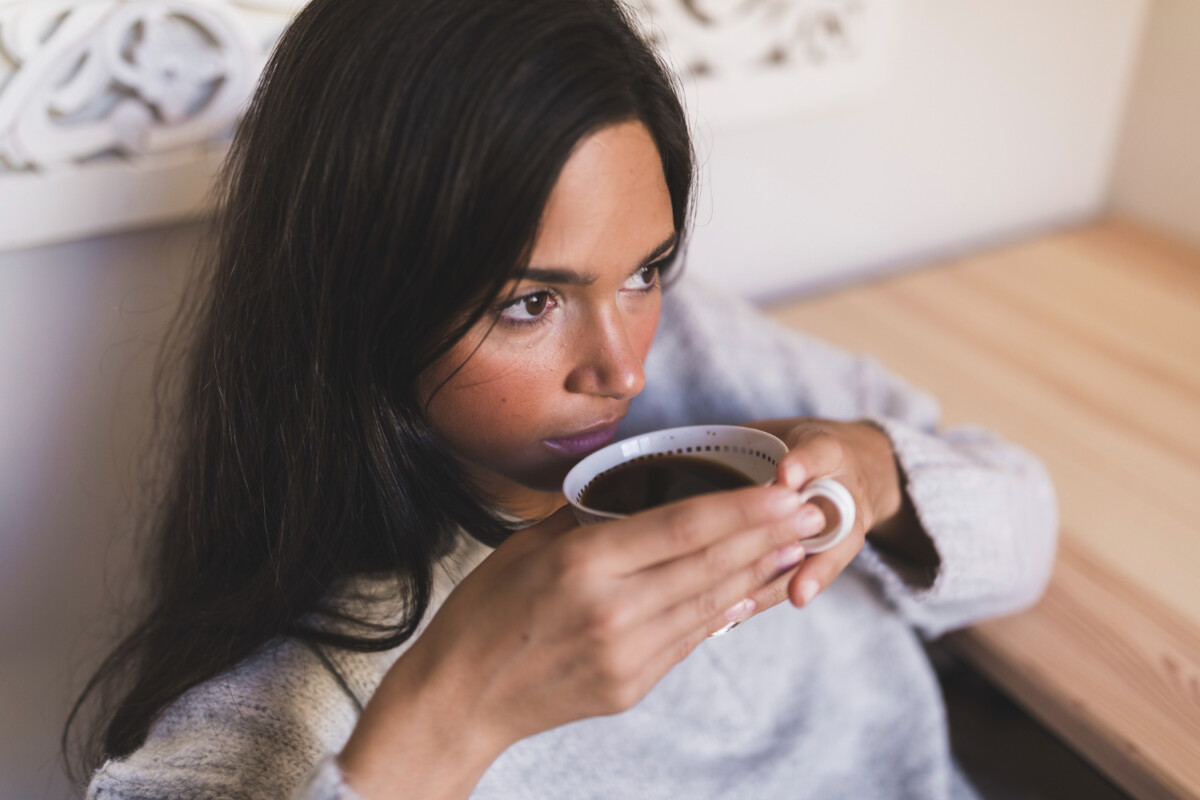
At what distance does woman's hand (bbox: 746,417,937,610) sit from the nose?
119mm

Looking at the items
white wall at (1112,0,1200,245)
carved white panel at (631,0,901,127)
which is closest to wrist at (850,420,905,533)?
carved white panel at (631,0,901,127)

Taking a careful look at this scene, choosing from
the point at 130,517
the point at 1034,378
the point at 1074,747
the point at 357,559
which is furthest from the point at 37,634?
the point at 1034,378

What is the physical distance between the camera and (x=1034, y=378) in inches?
44.0

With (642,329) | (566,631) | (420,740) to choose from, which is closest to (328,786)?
(420,740)

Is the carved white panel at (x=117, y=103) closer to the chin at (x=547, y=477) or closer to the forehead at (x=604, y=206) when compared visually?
the forehead at (x=604, y=206)

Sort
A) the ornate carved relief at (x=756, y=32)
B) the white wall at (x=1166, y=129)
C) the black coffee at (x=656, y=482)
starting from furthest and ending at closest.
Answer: the white wall at (x=1166, y=129) < the ornate carved relief at (x=756, y=32) < the black coffee at (x=656, y=482)

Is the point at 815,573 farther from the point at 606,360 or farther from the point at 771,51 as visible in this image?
the point at 771,51

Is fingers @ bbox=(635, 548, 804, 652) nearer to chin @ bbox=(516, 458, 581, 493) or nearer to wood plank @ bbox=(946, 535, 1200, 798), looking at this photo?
chin @ bbox=(516, 458, 581, 493)

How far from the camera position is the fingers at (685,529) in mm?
493

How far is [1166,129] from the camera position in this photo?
1.47m

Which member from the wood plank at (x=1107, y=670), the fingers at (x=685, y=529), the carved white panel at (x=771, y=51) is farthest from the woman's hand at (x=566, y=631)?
the carved white panel at (x=771, y=51)

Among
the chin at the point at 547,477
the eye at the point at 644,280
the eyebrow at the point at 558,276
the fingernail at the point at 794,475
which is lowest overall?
the chin at the point at 547,477

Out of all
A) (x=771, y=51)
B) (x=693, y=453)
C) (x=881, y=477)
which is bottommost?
(x=881, y=477)

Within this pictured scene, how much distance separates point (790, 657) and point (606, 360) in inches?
16.1
